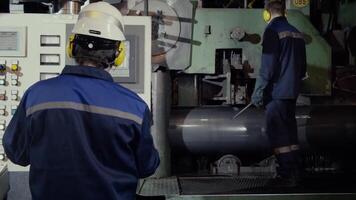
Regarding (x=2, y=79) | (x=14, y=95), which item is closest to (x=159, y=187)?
(x=14, y=95)

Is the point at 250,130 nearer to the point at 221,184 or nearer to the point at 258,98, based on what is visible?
the point at 258,98

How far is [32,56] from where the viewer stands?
2.65 metres

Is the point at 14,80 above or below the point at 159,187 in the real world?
above

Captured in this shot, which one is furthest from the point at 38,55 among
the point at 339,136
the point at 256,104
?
the point at 339,136

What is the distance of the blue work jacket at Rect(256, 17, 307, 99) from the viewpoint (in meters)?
3.41

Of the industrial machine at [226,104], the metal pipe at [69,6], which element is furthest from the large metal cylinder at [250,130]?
the metal pipe at [69,6]

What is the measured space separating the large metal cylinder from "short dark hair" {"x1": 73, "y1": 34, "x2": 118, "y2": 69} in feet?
6.63

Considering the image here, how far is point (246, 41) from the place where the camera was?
3.80 m

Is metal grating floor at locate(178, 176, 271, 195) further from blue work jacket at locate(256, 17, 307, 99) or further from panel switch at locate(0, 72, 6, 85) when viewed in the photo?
panel switch at locate(0, 72, 6, 85)

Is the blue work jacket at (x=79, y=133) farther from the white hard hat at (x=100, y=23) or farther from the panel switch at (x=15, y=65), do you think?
the panel switch at (x=15, y=65)

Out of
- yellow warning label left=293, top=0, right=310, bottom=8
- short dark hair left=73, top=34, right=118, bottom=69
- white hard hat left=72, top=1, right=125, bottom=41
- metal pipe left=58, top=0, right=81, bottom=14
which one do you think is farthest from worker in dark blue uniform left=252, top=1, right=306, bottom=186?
short dark hair left=73, top=34, right=118, bottom=69

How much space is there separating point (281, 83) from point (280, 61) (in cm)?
17

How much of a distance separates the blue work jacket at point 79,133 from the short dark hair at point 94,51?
0.20 ft

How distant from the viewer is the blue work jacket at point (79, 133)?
56.1 inches
